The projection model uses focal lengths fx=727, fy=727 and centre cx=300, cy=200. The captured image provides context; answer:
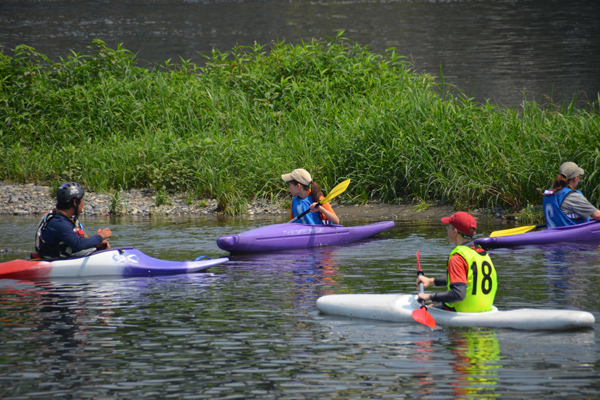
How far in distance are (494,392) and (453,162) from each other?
28.7ft

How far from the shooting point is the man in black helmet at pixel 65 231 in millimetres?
7199

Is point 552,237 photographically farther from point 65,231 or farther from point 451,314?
point 65,231

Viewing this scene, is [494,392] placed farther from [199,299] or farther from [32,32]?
[32,32]

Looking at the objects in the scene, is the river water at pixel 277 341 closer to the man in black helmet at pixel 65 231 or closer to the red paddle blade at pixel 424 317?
the red paddle blade at pixel 424 317

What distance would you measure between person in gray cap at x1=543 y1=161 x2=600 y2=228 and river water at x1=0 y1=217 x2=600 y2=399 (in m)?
1.11

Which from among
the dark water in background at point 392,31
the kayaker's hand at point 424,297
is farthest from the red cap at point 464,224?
the dark water in background at point 392,31

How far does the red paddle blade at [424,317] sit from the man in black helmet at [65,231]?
345 centimetres

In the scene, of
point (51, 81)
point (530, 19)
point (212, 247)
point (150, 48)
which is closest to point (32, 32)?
point (150, 48)

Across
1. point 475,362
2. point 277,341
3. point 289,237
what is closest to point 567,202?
point 289,237

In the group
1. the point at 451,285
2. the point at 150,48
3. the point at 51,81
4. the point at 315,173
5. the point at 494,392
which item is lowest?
the point at 494,392

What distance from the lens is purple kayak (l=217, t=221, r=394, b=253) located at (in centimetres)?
890

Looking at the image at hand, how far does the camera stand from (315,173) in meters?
13.3

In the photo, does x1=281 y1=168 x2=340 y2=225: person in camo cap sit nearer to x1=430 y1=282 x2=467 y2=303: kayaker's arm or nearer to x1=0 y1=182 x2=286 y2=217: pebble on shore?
x1=0 y1=182 x2=286 y2=217: pebble on shore

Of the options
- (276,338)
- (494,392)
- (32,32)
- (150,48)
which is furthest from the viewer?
(32,32)
